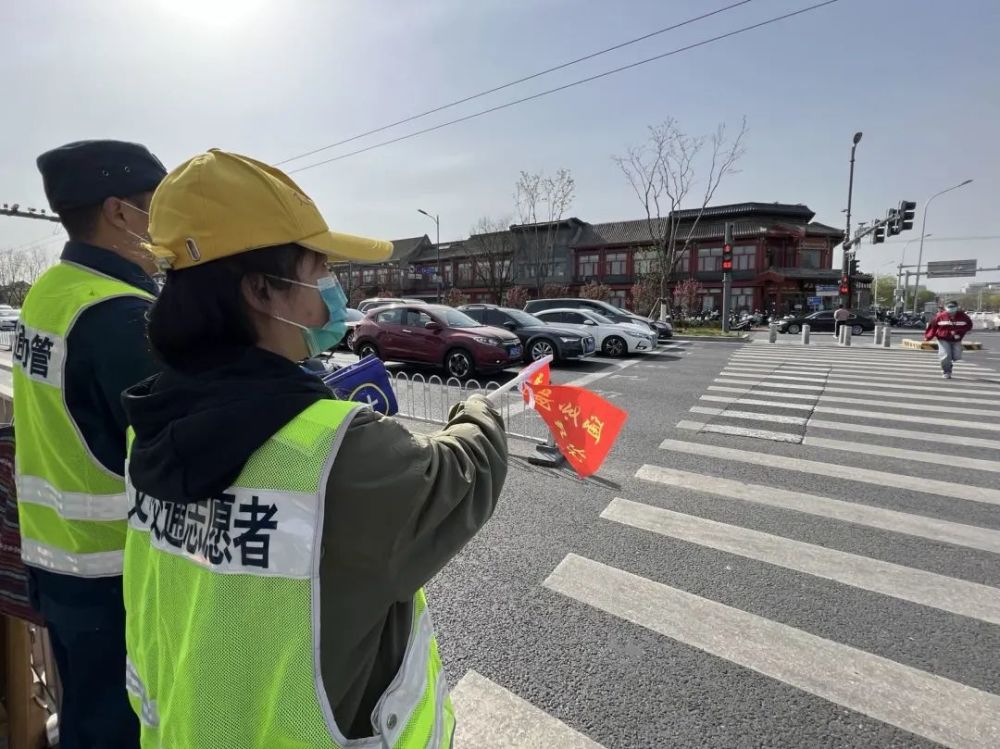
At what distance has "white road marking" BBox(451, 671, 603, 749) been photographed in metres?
2.20

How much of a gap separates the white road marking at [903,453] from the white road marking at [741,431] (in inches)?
7.8

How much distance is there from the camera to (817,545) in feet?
13.0

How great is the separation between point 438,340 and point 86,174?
10268mm

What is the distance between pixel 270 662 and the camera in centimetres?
85

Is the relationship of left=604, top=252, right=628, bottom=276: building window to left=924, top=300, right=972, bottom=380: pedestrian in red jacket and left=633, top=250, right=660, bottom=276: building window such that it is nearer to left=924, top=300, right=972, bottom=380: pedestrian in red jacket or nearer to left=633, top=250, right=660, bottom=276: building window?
left=633, top=250, right=660, bottom=276: building window

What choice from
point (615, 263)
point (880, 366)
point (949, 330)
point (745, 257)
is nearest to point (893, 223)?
point (880, 366)

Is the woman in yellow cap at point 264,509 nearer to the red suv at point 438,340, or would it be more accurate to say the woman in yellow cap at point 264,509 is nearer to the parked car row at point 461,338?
the parked car row at point 461,338

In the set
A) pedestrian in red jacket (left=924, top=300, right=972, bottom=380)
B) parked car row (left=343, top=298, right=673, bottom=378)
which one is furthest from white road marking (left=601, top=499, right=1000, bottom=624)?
pedestrian in red jacket (left=924, top=300, right=972, bottom=380)

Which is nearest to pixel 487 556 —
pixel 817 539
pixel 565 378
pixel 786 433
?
pixel 817 539

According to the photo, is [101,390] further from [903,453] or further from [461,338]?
[461,338]

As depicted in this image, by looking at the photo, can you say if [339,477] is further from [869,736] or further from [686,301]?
[686,301]

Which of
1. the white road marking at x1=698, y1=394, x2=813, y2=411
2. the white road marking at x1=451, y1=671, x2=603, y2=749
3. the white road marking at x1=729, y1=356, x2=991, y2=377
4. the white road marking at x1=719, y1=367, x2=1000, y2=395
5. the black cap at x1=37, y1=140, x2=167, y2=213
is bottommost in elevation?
the white road marking at x1=729, y1=356, x2=991, y2=377

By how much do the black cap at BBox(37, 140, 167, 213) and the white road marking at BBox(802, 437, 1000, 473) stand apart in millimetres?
7096

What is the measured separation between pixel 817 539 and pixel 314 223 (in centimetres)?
432
